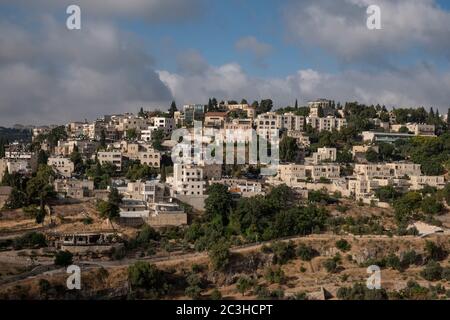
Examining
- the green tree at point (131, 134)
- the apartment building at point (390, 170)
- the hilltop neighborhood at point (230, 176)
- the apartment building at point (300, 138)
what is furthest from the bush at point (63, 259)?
the apartment building at point (300, 138)

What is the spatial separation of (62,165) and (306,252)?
1511cm

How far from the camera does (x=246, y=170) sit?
34312 millimetres

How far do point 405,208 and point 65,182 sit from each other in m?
14.6

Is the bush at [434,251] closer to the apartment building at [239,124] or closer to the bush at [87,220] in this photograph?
the bush at [87,220]

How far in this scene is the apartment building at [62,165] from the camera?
32.8m

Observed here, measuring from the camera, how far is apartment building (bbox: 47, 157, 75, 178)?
32.8 meters

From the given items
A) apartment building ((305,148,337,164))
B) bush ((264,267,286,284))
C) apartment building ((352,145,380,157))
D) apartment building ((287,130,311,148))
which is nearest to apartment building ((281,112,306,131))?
apartment building ((287,130,311,148))

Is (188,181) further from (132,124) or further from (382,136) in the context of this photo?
(382,136)

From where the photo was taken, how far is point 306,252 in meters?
23.3

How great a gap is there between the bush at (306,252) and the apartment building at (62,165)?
1405 centimetres

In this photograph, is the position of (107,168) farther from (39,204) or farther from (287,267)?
(287,267)

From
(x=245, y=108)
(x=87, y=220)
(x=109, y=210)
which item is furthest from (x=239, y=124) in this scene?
(x=109, y=210)

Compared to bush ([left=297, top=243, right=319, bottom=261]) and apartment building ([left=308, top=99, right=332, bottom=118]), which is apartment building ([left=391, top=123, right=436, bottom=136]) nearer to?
apartment building ([left=308, top=99, right=332, bottom=118])
